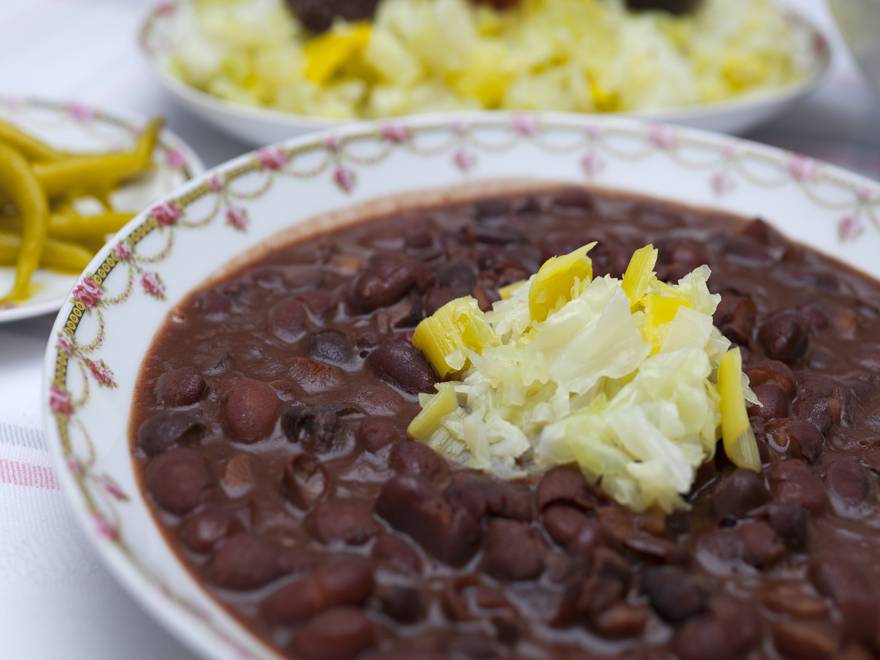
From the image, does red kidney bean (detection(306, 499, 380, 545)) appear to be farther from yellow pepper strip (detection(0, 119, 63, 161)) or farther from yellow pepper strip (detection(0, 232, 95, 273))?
yellow pepper strip (detection(0, 119, 63, 161))

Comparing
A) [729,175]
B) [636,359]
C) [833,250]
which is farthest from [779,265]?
[636,359]

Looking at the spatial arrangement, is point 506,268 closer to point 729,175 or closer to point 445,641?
point 729,175

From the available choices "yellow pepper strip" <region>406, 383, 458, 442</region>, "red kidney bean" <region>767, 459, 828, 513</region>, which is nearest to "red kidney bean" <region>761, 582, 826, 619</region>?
"red kidney bean" <region>767, 459, 828, 513</region>

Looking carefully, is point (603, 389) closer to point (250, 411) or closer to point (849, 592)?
point (849, 592)

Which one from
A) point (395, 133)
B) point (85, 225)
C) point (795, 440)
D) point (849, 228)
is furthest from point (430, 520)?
point (849, 228)

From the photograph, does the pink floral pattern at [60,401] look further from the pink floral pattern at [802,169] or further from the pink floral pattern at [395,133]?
the pink floral pattern at [802,169]

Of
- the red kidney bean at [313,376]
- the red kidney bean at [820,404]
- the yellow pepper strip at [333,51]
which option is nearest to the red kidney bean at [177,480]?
the red kidney bean at [313,376]
